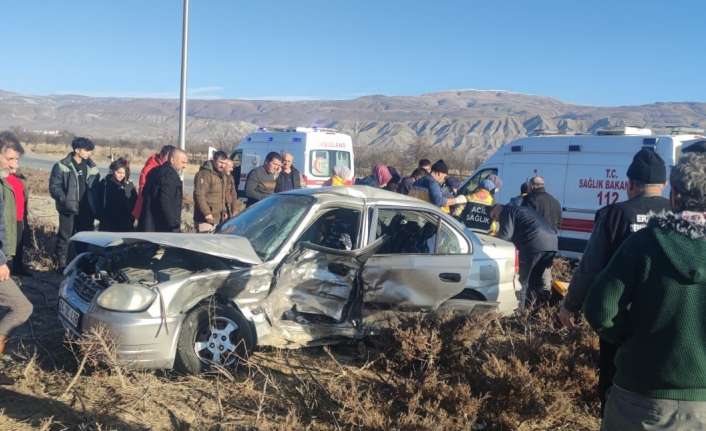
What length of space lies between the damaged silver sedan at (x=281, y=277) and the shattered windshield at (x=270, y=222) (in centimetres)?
1

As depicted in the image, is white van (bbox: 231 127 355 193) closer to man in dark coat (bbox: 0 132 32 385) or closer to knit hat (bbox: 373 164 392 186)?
knit hat (bbox: 373 164 392 186)

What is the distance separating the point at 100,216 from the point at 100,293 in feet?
14.0

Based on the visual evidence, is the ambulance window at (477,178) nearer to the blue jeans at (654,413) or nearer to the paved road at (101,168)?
the blue jeans at (654,413)

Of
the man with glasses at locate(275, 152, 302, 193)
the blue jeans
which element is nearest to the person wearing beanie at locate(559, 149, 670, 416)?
the blue jeans

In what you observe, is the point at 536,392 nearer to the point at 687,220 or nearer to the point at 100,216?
the point at 687,220

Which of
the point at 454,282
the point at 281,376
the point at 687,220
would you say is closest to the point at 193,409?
the point at 281,376

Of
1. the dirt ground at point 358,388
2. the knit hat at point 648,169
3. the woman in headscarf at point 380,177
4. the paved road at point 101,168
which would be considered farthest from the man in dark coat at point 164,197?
the paved road at point 101,168

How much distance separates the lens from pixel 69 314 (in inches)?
184

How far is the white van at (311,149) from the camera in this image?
49.9 feet

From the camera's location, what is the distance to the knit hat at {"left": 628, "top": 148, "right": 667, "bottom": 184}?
148 inches

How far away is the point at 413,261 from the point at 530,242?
1.90 metres

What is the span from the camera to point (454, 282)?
5719mm

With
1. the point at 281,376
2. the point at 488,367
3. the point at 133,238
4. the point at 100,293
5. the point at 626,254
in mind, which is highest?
the point at 626,254

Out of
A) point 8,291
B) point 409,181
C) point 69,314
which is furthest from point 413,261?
point 409,181
